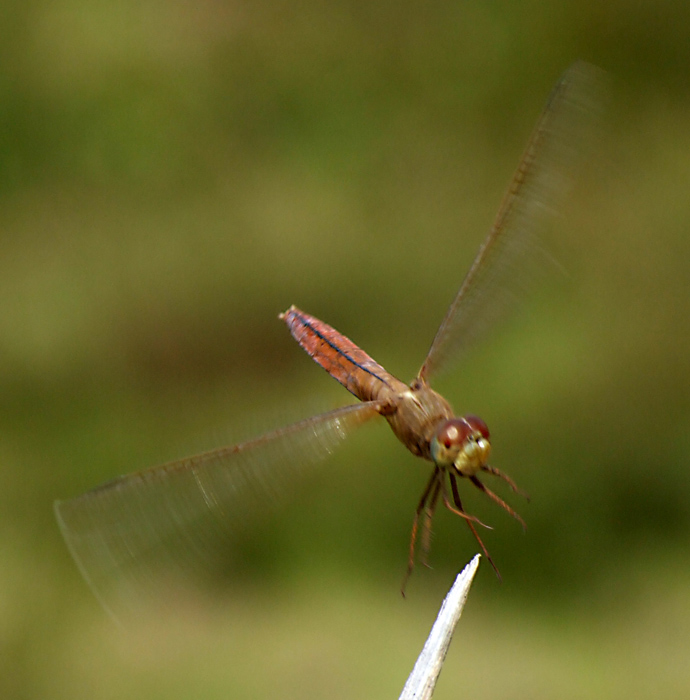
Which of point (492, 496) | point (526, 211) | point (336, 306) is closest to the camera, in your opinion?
point (492, 496)

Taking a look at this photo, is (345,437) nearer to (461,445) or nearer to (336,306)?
(461,445)

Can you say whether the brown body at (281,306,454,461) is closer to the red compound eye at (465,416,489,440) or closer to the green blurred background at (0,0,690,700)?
the red compound eye at (465,416,489,440)

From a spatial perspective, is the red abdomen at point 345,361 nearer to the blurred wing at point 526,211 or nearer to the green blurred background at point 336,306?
the blurred wing at point 526,211

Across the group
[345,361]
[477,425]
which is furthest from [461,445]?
[345,361]

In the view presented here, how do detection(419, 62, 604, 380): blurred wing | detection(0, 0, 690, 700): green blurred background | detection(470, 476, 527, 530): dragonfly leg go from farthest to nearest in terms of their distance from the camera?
detection(0, 0, 690, 700): green blurred background
detection(419, 62, 604, 380): blurred wing
detection(470, 476, 527, 530): dragonfly leg

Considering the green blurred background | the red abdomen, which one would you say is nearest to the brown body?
the red abdomen

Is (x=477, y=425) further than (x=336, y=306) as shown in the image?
No
